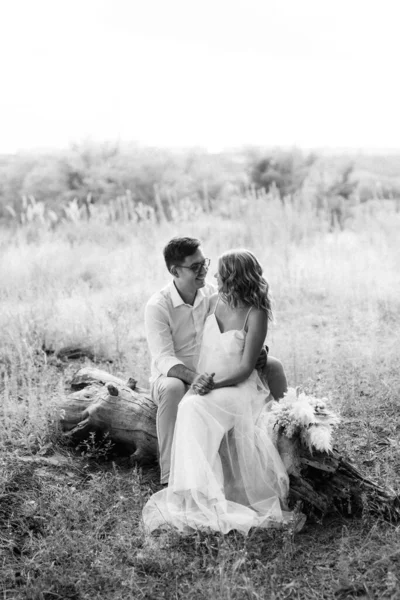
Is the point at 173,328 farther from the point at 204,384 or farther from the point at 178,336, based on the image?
the point at 204,384

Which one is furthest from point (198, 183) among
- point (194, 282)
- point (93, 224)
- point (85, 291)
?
point (194, 282)

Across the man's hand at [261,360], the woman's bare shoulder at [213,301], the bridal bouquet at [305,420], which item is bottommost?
the bridal bouquet at [305,420]

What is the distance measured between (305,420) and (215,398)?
0.55m

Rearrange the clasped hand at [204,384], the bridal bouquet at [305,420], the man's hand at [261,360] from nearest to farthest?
1. the bridal bouquet at [305,420]
2. the clasped hand at [204,384]
3. the man's hand at [261,360]

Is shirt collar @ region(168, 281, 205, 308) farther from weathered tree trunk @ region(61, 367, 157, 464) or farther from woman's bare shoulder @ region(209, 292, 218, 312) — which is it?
weathered tree trunk @ region(61, 367, 157, 464)

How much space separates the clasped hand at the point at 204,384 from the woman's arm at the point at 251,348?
0.13 ft

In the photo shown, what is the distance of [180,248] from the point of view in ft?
13.3

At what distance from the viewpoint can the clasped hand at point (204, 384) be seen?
3.74 m

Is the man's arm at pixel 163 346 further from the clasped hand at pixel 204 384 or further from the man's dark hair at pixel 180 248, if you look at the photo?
the man's dark hair at pixel 180 248

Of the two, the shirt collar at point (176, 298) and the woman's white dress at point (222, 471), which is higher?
the shirt collar at point (176, 298)

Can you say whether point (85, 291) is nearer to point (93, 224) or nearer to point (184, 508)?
point (93, 224)

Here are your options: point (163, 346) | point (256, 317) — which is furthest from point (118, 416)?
point (256, 317)

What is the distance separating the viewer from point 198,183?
1766 centimetres

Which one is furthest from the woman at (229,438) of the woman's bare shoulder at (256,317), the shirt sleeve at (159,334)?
the shirt sleeve at (159,334)
